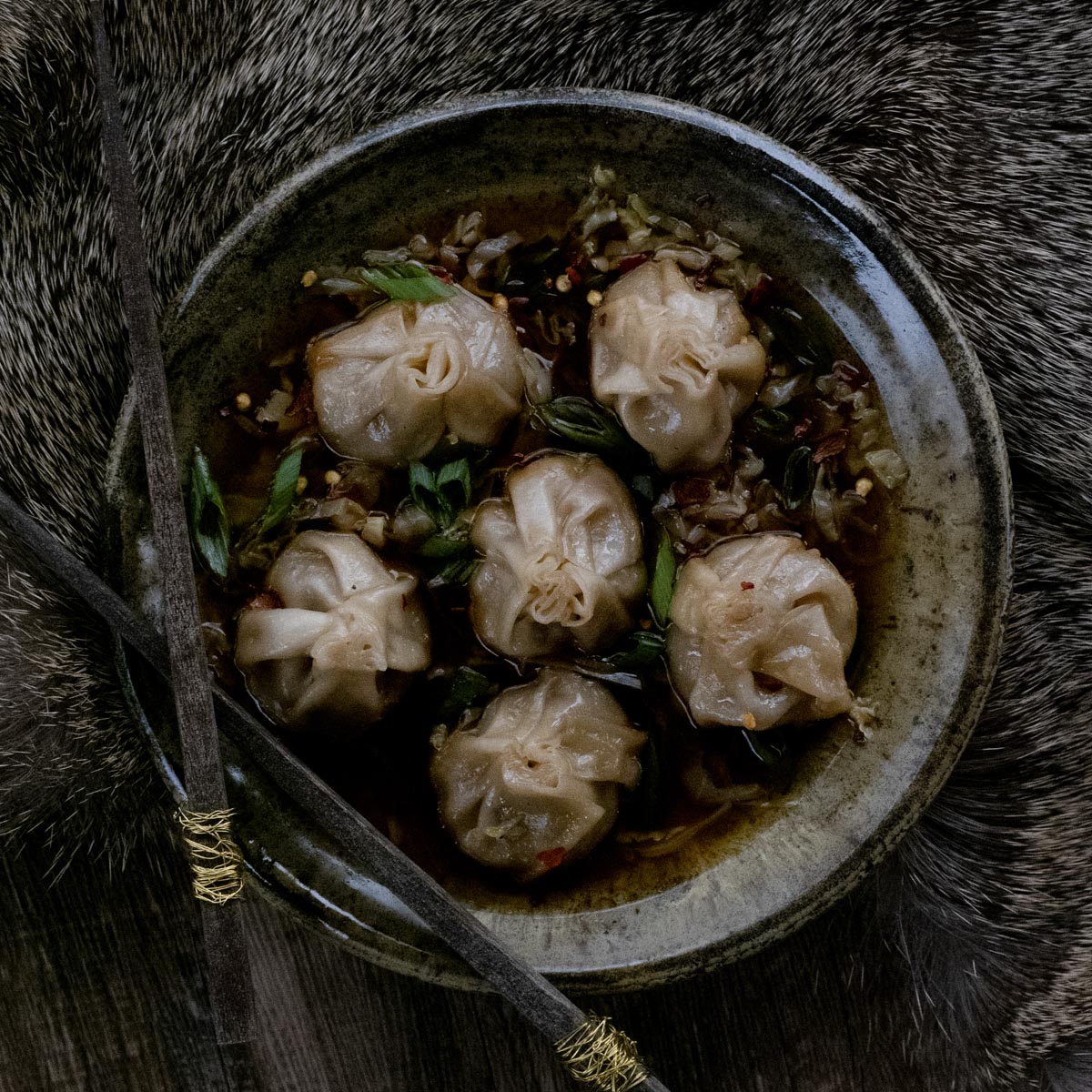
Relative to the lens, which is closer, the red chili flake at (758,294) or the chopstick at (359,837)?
the chopstick at (359,837)

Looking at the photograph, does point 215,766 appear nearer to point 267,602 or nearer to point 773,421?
point 267,602

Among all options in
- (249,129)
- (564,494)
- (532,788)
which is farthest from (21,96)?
(532,788)

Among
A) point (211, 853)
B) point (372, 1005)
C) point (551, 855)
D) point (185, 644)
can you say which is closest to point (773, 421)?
point (551, 855)

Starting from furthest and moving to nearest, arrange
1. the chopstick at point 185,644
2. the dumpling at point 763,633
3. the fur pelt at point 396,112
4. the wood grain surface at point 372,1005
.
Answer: the wood grain surface at point 372,1005 → the fur pelt at point 396,112 → the dumpling at point 763,633 → the chopstick at point 185,644

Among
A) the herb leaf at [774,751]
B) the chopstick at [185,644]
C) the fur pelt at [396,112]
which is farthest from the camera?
the fur pelt at [396,112]

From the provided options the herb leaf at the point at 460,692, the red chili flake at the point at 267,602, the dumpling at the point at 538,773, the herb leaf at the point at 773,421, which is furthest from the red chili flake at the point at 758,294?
the red chili flake at the point at 267,602

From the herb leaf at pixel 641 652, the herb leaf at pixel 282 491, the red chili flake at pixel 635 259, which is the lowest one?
the herb leaf at pixel 641 652

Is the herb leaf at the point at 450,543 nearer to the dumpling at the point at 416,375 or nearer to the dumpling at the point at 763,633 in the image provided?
the dumpling at the point at 416,375
